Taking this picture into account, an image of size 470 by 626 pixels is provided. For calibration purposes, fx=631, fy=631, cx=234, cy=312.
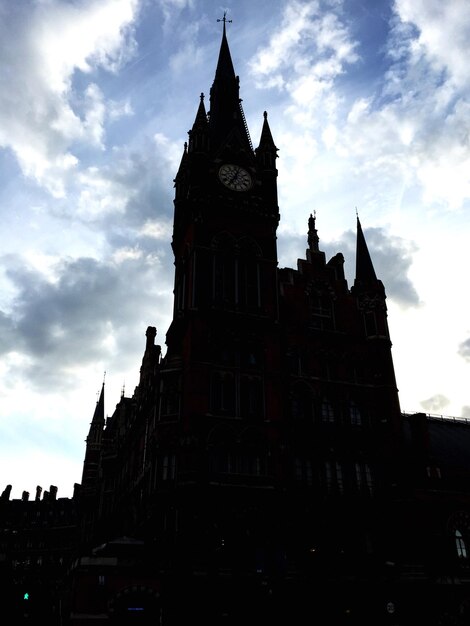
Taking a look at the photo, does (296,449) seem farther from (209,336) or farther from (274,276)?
(274,276)

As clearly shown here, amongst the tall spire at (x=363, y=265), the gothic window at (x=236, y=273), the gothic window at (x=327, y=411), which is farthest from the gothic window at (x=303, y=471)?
the tall spire at (x=363, y=265)

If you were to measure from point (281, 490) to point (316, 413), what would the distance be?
7420 millimetres

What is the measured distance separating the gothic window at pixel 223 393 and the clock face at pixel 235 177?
720 inches

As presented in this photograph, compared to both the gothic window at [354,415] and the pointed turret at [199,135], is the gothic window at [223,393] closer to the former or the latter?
the gothic window at [354,415]

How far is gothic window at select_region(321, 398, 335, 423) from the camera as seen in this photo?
50.4m

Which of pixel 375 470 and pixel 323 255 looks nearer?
pixel 375 470

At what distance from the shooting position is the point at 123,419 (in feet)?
263

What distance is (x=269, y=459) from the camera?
46062 millimetres

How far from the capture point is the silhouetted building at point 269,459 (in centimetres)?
4159

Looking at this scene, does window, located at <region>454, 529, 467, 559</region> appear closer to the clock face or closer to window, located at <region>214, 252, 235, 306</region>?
window, located at <region>214, 252, 235, 306</region>

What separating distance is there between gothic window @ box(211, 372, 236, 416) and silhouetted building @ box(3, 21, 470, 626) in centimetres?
11

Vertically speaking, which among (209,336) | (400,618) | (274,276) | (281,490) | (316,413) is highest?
(274,276)

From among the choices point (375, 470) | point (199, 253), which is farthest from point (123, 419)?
point (375, 470)

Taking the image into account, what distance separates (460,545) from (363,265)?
2536 centimetres
